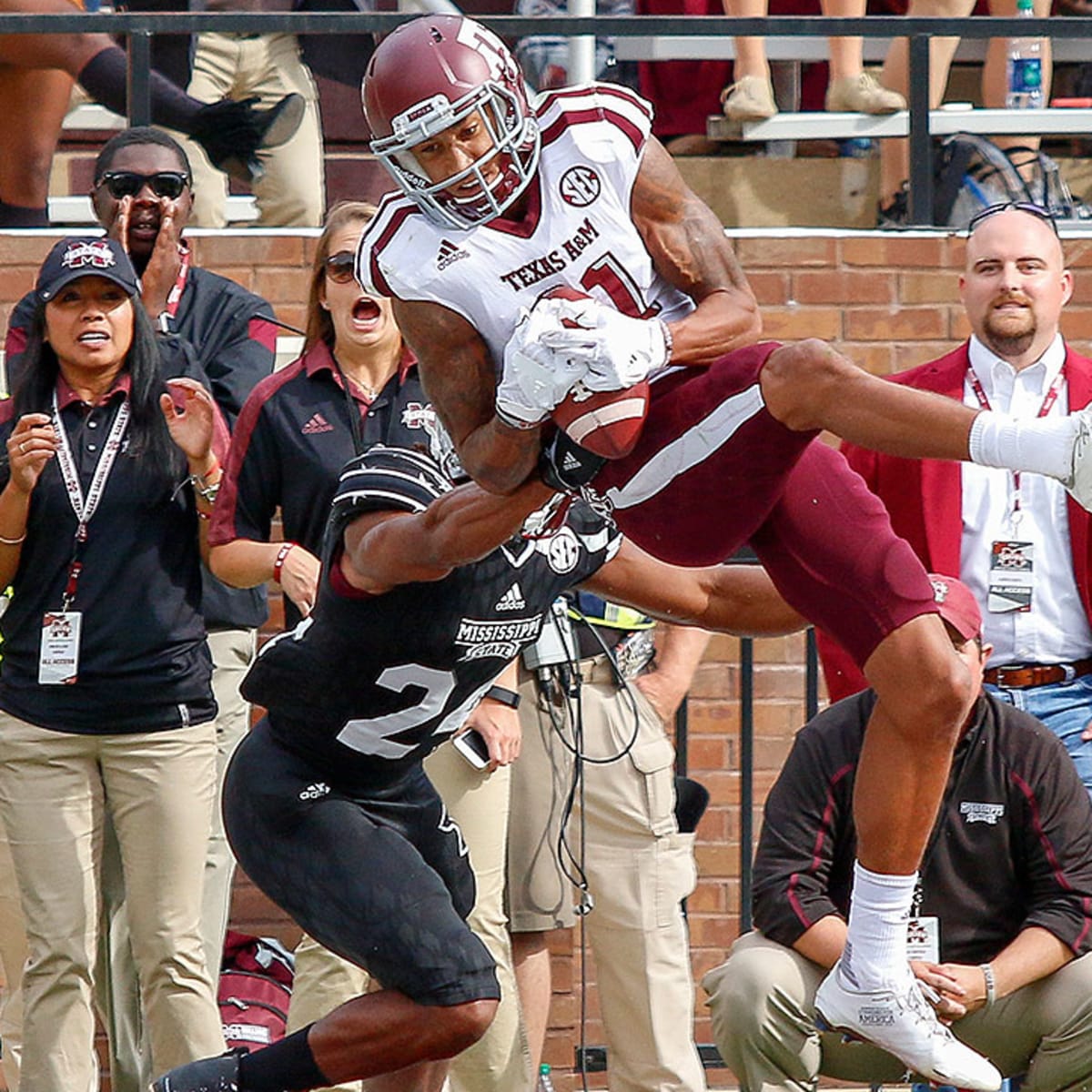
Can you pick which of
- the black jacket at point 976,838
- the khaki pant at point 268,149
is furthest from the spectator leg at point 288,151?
the black jacket at point 976,838

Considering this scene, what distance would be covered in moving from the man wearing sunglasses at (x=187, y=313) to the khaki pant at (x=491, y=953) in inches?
21.4

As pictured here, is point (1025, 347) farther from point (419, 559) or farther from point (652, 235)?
point (419, 559)

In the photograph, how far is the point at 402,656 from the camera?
15.3 feet

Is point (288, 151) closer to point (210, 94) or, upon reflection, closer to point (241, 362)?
point (210, 94)

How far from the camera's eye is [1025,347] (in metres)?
5.65

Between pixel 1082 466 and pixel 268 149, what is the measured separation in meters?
3.96

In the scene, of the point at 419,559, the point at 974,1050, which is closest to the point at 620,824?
the point at 974,1050

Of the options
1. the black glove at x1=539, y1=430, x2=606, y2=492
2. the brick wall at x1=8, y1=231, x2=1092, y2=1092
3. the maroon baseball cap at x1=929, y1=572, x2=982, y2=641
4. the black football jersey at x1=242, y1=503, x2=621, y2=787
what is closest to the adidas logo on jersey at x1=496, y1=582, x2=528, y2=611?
Answer: the black football jersey at x1=242, y1=503, x2=621, y2=787

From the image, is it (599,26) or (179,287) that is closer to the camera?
(179,287)

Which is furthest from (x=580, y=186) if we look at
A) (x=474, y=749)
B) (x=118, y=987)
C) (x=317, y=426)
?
(x=118, y=987)

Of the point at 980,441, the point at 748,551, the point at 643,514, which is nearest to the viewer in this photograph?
the point at 980,441

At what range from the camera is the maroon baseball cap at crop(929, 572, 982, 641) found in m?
4.87

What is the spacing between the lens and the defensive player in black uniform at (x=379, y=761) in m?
4.58

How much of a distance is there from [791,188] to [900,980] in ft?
11.9
